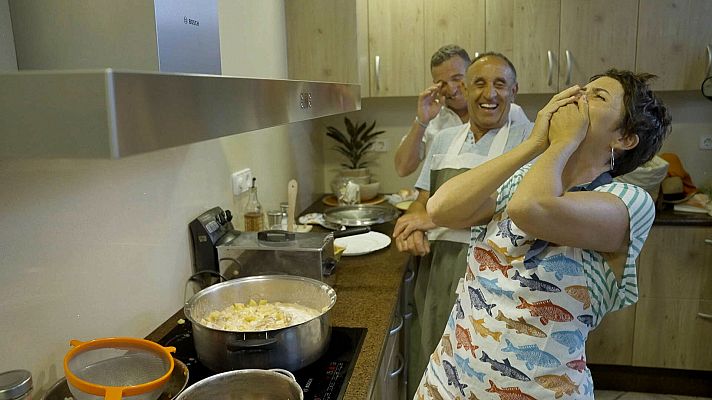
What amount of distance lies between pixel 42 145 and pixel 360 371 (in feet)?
2.87

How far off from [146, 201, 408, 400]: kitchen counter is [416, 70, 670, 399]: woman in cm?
23

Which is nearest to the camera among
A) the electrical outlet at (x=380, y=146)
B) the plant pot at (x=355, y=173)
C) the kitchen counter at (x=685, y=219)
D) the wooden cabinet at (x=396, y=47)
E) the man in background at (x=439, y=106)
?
the man in background at (x=439, y=106)

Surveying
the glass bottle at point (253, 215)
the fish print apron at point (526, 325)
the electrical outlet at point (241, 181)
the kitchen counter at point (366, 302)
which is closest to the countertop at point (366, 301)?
the kitchen counter at point (366, 302)

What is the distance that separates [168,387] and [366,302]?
677 mm

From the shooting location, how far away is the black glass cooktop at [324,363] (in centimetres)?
114

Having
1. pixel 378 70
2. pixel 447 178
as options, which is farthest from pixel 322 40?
pixel 447 178

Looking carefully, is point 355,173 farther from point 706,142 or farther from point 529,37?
point 706,142

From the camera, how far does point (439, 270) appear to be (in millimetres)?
2029

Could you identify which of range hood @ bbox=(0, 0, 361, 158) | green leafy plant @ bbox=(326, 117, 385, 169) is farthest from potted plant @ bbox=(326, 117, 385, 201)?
range hood @ bbox=(0, 0, 361, 158)

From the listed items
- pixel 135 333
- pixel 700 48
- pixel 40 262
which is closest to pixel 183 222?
pixel 135 333

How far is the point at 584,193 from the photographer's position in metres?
1.15

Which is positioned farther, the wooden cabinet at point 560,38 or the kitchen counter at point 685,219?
the wooden cabinet at point 560,38

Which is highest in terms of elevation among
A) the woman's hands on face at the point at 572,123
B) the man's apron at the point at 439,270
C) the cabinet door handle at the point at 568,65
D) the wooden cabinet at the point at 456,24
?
the wooden cabinet at the point at 456,24

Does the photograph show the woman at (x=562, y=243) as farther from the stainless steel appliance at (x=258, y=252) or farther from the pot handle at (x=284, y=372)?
the stainless steel appliance at (x=258, y=252)
